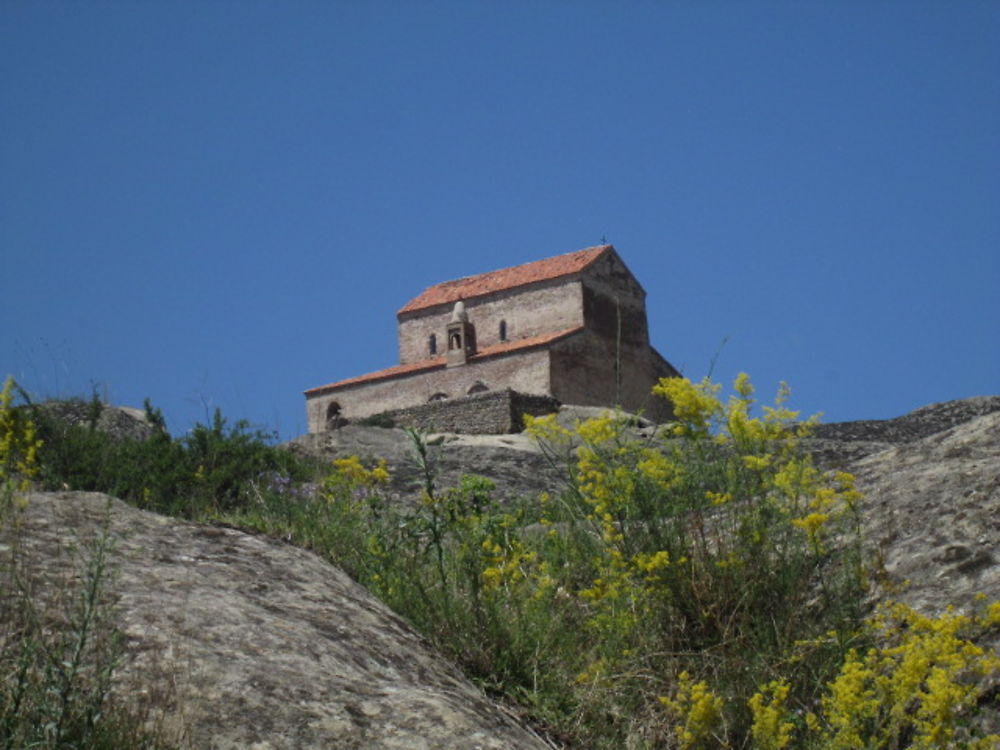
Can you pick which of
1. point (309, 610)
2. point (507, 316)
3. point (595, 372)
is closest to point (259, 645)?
point (309, 610)

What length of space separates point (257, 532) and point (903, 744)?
2.16m

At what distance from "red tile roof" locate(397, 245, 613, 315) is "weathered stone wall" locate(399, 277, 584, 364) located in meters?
0.23

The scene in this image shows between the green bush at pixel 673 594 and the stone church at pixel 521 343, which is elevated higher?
the stone church at pixel 521 343

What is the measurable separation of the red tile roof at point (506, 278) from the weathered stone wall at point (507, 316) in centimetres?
23

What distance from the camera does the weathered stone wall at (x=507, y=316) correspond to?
121 ft

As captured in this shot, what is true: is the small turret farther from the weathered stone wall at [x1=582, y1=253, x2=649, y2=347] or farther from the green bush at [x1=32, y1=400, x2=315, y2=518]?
the green bush at [x1=32, y1=400, x2=315, y2=518]

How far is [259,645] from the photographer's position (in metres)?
2.84

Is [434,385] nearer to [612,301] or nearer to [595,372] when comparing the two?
[595,372]

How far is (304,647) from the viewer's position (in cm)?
292

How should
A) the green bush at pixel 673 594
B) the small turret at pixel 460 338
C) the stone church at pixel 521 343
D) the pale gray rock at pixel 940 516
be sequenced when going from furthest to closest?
the small turret at pixel 460 338 < the stone church at pixel 521 343 < the pale gray rock at pixel 940 516 < the green bush at pixel 673 594

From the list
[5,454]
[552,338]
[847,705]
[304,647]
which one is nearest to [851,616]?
[847,705]

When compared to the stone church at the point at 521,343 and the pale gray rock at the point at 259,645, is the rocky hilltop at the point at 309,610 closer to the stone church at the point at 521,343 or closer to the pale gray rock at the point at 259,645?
the pale gray rock at the point at 259,645

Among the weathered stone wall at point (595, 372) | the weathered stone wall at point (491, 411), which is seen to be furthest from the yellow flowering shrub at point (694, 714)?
the weathered stone wall at point (595, 372)

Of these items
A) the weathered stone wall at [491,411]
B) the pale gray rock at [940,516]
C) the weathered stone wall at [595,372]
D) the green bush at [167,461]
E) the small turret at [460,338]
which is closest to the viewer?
the pale gray rock at [940,516]
